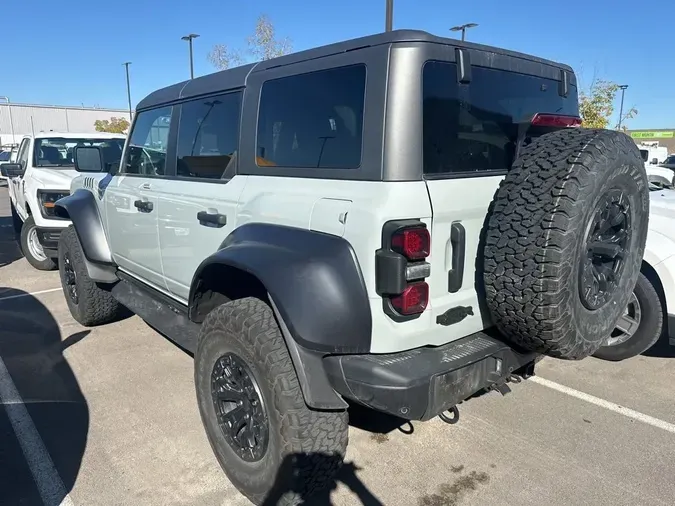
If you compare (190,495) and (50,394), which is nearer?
(190,495)

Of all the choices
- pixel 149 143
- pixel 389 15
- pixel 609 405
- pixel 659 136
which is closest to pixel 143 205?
pixel 149 143

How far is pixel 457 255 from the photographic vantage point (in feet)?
7.54

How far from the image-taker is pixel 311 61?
2520 mm

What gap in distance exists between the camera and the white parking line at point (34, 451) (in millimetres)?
2617

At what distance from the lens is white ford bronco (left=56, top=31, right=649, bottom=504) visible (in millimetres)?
2125

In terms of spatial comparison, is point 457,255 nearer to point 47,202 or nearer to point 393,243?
point 393,243

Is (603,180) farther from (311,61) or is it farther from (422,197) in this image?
(311,61)

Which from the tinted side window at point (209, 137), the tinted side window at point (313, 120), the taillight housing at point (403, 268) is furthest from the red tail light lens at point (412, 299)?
the tinted side window at point (209, 137)

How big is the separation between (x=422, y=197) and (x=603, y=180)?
78cm

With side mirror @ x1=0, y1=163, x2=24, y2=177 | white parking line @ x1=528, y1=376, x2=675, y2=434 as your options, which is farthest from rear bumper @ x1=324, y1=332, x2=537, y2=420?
A: side mirror @ x1=0, y1=163, x2=24, y2=177

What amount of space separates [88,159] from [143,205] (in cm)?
113

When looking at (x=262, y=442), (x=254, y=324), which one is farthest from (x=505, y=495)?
(x=254, y=324)

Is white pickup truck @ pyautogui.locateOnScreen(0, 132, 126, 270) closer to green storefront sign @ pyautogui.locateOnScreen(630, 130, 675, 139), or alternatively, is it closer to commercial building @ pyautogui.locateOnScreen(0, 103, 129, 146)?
commercial building @ pyautogui.locateOnScreen(0, 103, 129, 146)

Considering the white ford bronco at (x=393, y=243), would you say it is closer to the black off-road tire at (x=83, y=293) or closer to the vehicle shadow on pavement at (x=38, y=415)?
the vehicle shadow on pavement at (x=38, y=415)
